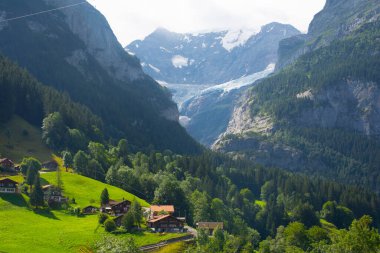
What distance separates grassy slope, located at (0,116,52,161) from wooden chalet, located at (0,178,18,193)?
36.0m

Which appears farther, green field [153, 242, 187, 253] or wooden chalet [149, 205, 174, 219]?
wooden chalet [149, 205, 174, 219]

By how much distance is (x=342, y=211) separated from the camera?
19938 cm

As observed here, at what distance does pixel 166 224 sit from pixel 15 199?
33789 millimetres

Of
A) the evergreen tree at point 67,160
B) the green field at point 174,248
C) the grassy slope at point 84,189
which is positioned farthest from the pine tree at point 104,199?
the evergreen tree at point 67,160

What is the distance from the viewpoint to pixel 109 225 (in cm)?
10481

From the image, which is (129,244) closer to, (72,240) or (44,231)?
(72,240)

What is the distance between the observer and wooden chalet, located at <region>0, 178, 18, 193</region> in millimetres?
120938

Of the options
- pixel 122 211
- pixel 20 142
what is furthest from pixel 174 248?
pixel 20 142

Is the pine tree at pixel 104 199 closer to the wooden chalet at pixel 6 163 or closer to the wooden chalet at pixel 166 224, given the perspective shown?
the wooden chalet at pixel 166 224

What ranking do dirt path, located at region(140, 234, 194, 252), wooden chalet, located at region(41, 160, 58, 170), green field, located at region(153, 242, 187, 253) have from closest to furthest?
dirt path, located at region(140, 234, 194, 252), green field, located at region(153, 242, 187, 253), wooden chalet, located at region(41, 160, 58, 170)

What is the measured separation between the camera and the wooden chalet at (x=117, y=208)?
397 ft

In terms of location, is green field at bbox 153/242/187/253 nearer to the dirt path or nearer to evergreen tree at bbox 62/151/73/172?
the dirt path

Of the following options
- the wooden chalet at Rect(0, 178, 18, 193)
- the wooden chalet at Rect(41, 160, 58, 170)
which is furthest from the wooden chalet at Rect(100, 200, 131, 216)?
the wooden chalet at Rect(41, 160, 58, 170)

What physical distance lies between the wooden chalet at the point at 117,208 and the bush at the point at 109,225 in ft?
46.1
